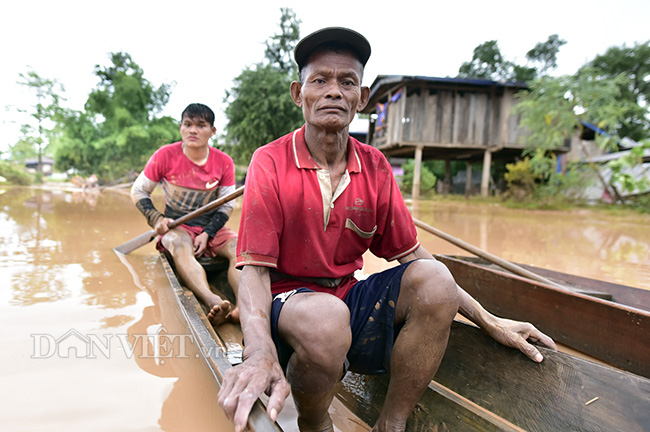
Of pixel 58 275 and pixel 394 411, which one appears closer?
pixel 394 411

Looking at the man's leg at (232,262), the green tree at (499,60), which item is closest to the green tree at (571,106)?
the man's leg at (232,262)

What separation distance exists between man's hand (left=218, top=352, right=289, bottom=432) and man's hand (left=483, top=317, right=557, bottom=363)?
947 millimetres

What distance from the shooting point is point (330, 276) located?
1473mm

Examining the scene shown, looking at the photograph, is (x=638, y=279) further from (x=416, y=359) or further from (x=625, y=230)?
(x=625, y=230)

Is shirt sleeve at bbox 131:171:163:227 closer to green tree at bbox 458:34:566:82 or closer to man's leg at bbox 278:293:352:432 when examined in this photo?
man's leg at bbox 278:293:352:432

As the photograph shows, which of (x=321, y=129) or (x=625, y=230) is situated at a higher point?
(x=321, y=129)

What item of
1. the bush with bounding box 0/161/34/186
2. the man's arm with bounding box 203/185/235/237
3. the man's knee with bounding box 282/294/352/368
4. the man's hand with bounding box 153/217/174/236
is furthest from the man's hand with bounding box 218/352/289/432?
the bush with bounding box 0/161/34/186

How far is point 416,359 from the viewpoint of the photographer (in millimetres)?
1258

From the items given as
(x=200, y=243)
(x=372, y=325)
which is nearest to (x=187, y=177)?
(x=200, y=243)

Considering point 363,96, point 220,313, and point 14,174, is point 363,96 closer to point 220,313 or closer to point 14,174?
point 220,313

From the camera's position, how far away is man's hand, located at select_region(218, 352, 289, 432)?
0.94 metres

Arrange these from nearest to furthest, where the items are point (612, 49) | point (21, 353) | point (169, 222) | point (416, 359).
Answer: point (416, 359) < point (21, 353) < point (169, 222) < point (612, 49)

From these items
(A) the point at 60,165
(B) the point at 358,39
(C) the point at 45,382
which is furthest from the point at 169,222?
(A) the point at 60,165

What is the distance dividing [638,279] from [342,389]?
4.01 metres
